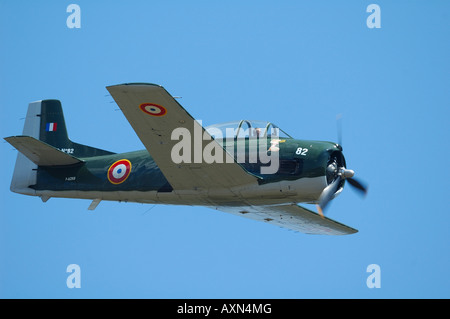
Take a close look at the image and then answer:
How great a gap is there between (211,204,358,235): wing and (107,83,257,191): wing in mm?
1560

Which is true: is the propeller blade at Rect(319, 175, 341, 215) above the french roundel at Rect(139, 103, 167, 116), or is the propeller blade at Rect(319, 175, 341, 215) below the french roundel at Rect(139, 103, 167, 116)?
below

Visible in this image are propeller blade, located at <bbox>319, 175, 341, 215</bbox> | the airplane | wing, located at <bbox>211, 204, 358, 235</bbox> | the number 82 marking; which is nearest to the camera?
the airplane

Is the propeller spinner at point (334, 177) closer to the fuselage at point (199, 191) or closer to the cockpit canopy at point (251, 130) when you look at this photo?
the fuselage at point (199, 191)

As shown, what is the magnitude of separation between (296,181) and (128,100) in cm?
412

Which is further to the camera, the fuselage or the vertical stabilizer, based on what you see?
the vertical stabilizer

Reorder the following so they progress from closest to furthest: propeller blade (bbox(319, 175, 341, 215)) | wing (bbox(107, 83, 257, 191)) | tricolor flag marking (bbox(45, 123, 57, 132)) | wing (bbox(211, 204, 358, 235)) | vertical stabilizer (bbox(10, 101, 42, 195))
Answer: wing (bbox(107, 83, 257, 191))
propeller blade (bbox(319, 175, 341, 215))
wing (bbox(211, 204, 358, 235))
vertical stabilizer (bbox(10, 101, 42, 195))
tricolor flag marking (bbox(45, 123, 57, 132))

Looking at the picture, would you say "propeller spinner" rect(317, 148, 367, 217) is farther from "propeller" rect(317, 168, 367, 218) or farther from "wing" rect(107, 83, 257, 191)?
"wing" rect(107, 83, 257, 191)

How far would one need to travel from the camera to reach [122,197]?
688 inches

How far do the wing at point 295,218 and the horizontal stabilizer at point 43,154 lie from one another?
4399 mm

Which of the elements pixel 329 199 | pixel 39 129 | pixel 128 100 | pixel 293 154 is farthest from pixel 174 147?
pixel 39 129

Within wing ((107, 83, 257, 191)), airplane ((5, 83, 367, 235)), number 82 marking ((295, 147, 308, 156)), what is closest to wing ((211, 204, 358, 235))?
airplane ((5, 83, 367, 235))

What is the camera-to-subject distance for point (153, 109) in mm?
14070

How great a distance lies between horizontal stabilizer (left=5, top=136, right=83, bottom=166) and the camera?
57.3 feet

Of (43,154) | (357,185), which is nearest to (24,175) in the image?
(43,154)
